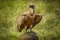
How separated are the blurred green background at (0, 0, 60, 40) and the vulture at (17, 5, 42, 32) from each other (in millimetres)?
42

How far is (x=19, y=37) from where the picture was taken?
1939mm

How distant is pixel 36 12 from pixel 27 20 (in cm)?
15

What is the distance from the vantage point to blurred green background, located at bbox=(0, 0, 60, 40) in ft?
6.37

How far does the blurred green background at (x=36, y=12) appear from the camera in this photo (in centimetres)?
194

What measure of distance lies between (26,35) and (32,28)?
0.11 m

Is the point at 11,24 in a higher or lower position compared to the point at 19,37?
higher

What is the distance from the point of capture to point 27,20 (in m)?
1.96

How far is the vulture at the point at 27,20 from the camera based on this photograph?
1.95 m

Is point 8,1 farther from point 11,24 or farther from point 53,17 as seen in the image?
point 53,17

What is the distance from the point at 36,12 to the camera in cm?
198

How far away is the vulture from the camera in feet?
6.41

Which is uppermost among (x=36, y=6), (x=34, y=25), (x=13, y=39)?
(x=36, y=6)

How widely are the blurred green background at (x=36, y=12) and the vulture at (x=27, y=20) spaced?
42 millimetres

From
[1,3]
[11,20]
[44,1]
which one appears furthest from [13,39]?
[44,1]
